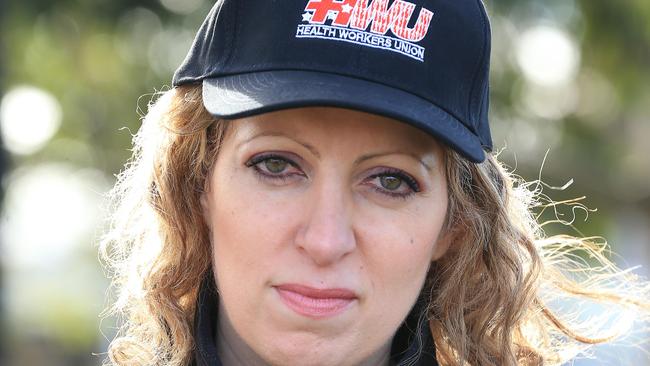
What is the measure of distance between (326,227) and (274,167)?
235 millimetres

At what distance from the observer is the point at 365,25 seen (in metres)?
2.76

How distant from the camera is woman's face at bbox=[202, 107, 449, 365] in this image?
2.81m

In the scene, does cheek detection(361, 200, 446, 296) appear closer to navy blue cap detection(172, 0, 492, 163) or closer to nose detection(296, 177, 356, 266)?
nose detection(296, 177, 356, 266)

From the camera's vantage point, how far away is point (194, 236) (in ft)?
10.7

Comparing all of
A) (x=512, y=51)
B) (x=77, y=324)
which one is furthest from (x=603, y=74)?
(x=77, y=324)

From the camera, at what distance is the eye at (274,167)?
9.40 ft

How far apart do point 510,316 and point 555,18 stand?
20.8ft

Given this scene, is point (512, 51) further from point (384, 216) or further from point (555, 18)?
point (384, 216)

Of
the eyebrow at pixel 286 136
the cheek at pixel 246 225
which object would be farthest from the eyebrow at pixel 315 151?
the cheek at pixel 246 225

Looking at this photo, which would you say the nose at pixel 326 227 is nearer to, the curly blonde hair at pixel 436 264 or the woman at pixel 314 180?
the woman at pixel 314 180

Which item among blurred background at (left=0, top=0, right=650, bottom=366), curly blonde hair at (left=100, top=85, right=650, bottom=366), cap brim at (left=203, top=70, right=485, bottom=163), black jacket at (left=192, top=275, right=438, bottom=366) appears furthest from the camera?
blurred background at (left=0, top=0, right=650, bottom=366)

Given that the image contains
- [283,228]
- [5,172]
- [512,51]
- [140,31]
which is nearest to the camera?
[283,228]

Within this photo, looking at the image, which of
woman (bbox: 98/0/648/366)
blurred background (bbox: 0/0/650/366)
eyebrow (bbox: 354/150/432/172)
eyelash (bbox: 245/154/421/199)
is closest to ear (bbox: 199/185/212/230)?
woman (bbox: 98/0/648/366)

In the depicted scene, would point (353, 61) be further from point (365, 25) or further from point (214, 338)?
point (214, 338)
